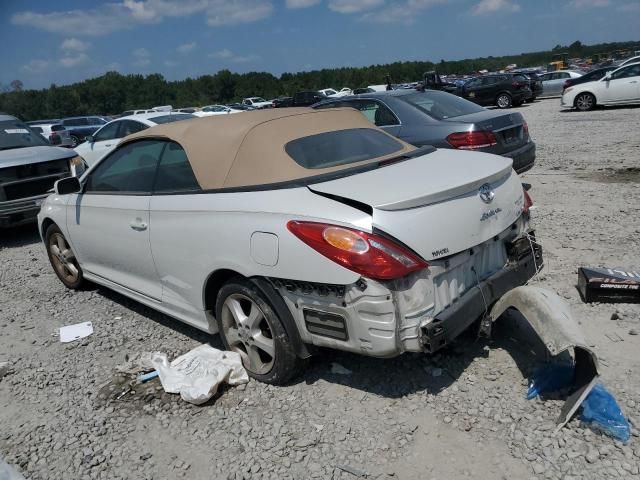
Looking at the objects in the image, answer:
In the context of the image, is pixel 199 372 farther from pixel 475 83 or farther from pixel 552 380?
pixel 475 83

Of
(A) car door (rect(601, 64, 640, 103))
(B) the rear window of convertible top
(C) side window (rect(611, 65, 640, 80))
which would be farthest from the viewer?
(C) side window (rect(611, 65, 640, 80))

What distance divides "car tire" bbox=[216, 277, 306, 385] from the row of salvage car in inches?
0.4

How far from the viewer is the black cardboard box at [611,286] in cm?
392

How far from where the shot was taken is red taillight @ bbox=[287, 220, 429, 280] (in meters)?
2.66

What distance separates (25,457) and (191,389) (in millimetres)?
962

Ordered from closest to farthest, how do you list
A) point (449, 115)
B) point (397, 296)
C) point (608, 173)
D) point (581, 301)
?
point (397, 296)
point (581, 301)
point (449, 115)
point (608, 173)

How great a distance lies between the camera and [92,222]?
14.9 feet

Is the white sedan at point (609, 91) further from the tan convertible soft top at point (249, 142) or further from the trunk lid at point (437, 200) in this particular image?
the trunk lid at point (437, 200)

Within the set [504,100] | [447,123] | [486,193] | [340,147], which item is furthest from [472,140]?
[504,100]

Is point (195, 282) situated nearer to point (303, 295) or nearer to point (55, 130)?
point (303, 295)

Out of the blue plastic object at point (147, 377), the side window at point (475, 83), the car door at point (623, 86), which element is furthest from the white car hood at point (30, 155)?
the side window at point (475, 83)

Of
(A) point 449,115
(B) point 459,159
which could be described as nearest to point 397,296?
(B) point 459,159

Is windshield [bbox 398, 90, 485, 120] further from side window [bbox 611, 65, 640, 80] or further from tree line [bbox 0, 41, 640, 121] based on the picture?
tree line [bbox 0, 41, 640, 121]

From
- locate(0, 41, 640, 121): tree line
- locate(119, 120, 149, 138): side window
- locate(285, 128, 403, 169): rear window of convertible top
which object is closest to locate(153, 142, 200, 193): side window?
locate(285, 128, 403, 169): rear window of convertible top
